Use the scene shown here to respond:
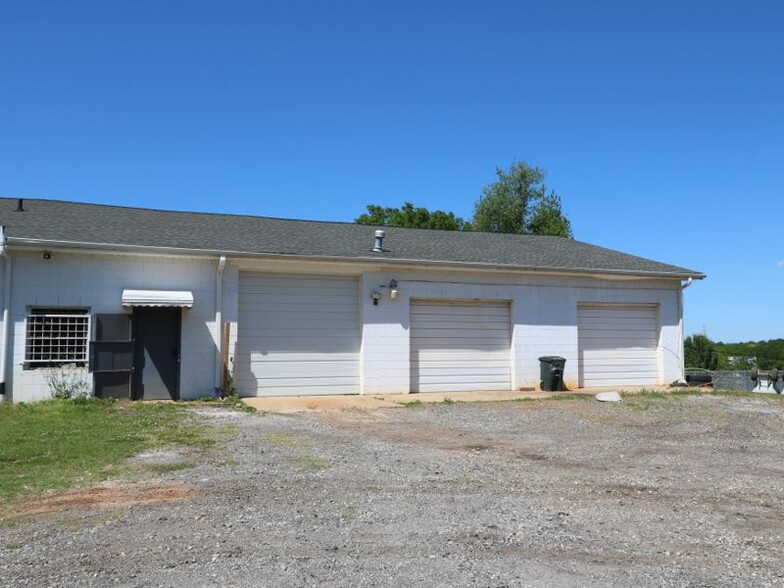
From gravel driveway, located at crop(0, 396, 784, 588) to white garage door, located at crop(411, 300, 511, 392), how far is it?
6.24m

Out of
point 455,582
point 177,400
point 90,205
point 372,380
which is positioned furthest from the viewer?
point 90,205

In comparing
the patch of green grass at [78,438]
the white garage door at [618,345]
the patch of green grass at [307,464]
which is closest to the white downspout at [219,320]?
the patch of green grass at [78,438]

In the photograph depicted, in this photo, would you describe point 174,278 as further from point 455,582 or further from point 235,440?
point 455,582

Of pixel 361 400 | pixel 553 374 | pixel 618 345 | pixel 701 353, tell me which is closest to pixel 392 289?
pixel 361 400

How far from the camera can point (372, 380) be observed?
1428 centimetres

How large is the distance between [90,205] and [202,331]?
5677 mm

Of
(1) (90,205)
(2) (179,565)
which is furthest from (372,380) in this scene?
(2) (179,565)

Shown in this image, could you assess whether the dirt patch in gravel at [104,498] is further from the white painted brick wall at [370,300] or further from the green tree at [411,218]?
the green tree at [411,218]

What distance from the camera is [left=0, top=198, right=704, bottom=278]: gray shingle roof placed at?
1295 centimetres

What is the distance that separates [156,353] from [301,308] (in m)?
3.12

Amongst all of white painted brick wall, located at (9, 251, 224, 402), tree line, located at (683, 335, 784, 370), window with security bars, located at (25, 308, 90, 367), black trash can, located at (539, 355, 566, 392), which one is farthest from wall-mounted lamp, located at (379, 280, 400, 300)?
tree line, located at (683, 335, 784, 370)

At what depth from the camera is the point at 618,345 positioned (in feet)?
54.5

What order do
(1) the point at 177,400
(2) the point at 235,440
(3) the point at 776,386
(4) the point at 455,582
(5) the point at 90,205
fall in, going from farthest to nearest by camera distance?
(3) the point at 776,386 → (5) the point at 90,205 → (1) the point at 177,400 → (2) the point at 235,440 → (4) the point at 455,582

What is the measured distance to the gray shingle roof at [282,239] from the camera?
13.0 meters
